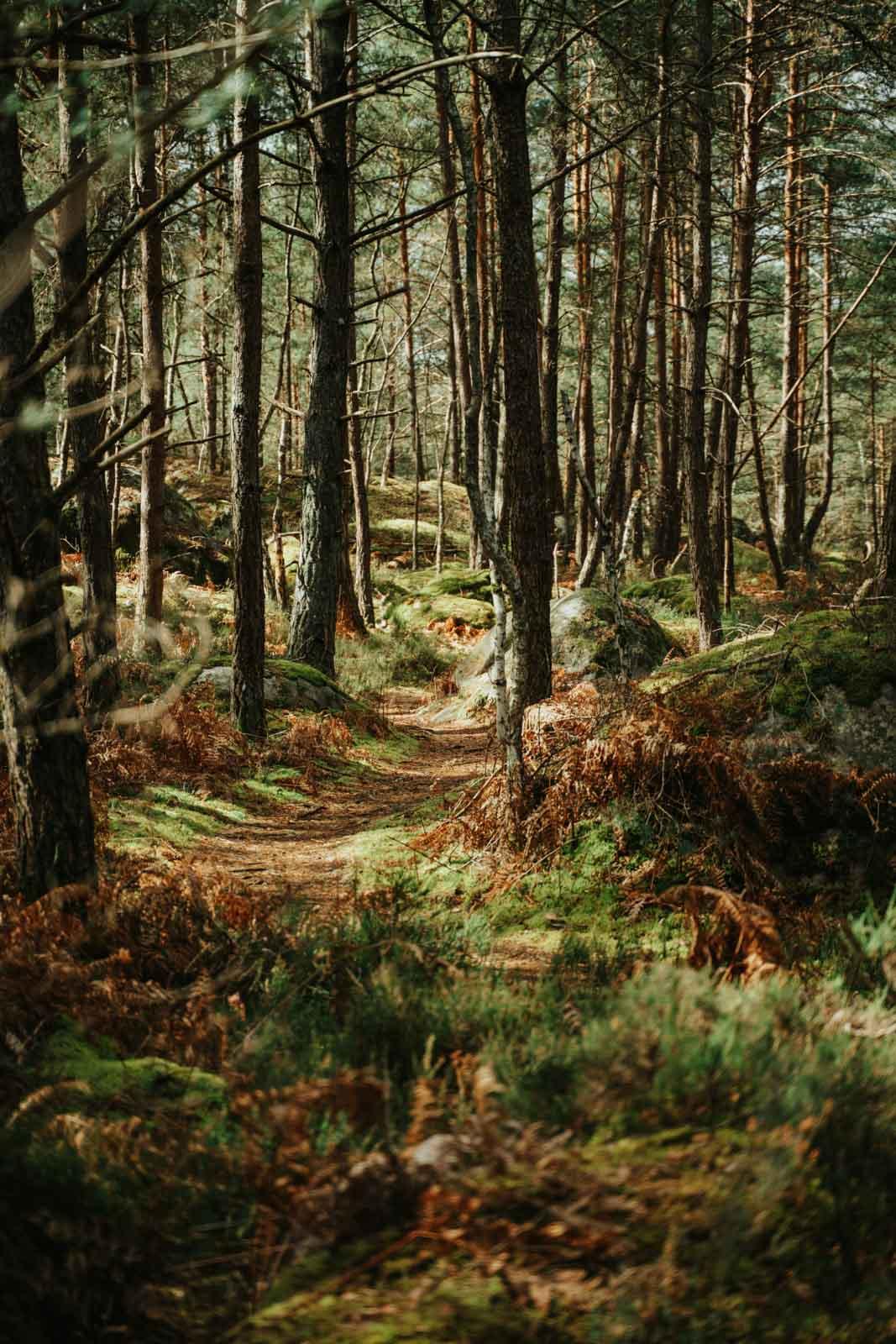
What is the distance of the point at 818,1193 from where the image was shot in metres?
2.01

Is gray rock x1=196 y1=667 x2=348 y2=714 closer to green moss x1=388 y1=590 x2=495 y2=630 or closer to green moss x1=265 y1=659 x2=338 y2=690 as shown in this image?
green moss x1=265 y1=659 x2=338 y2=690

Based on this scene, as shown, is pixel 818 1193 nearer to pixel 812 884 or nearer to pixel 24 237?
pixel 812 884

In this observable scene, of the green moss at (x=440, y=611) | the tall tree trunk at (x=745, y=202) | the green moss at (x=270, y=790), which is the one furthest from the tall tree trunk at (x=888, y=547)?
the green moss at (x=440, y=611)

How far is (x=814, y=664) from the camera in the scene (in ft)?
18.3

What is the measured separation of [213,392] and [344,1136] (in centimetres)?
3246

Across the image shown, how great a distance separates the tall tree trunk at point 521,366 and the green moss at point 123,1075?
5.28 metres

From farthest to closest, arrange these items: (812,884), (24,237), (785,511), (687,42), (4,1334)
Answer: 1. (785,511)
2. (687,42)
3. (812,884)
4. (24,237)
5. (4,1334)

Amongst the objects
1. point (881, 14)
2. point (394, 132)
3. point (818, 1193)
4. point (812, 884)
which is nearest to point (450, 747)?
point (812, 884)

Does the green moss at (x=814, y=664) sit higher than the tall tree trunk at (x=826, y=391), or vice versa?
the tall tree trunk at (x=826, y=391)

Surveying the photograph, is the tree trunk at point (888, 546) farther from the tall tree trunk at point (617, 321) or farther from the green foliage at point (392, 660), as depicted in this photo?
the tall tree trunk at point (617, 321)

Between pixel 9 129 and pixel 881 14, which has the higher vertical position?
pixel 881 14

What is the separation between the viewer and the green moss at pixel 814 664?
5383mm

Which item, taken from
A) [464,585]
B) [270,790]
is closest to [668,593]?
[464,585]

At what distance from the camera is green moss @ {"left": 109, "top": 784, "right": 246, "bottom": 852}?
597cm
